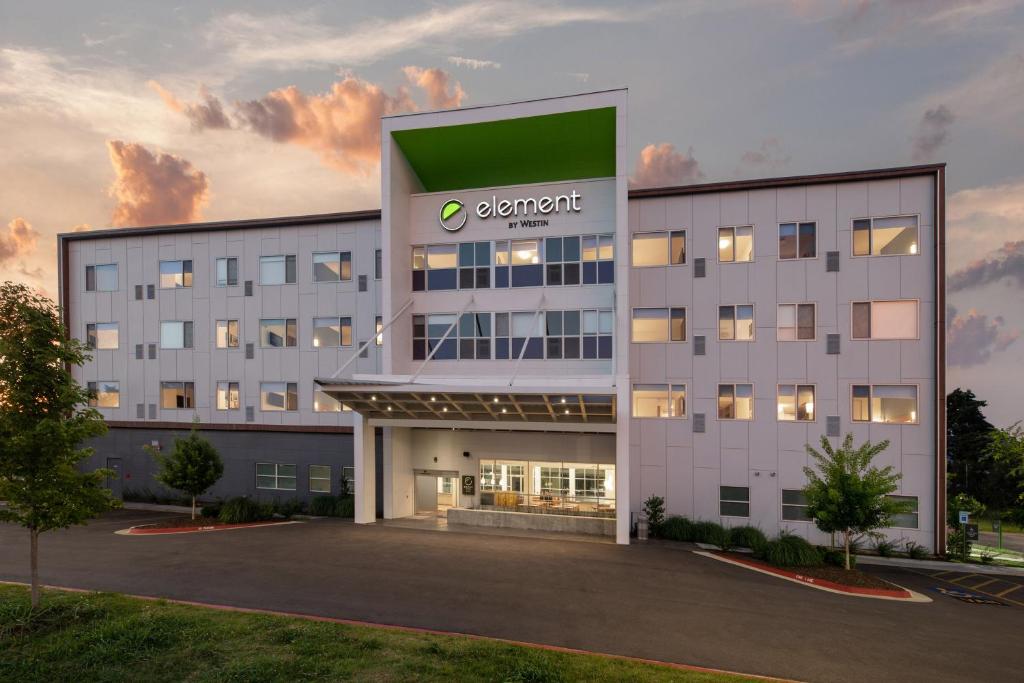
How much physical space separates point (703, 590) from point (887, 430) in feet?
39.4

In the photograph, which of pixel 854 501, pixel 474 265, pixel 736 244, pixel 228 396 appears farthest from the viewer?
pixel 228 396

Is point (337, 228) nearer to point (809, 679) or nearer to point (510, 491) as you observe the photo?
point (510, 491)

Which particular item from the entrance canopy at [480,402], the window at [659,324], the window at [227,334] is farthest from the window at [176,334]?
the window at [659,324]

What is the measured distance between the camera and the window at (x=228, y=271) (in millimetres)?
27312

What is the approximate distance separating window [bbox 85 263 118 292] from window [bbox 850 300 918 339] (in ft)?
122

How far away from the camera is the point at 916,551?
1969cm

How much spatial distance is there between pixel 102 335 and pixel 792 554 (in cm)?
3534

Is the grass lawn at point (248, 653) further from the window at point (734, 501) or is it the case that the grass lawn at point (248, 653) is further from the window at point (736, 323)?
the window at point (736, 323)

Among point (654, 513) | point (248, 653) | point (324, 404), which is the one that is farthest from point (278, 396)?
point (654, 513)

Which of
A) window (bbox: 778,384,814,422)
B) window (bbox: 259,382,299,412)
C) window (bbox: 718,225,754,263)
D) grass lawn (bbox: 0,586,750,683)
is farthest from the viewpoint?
window (bbox: 259,382,299,412)

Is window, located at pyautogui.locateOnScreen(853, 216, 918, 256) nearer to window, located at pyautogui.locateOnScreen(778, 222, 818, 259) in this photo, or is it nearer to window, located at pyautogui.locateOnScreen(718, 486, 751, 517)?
window, located at pyautogui.locateOnScreen(778, 222, 818, 259)

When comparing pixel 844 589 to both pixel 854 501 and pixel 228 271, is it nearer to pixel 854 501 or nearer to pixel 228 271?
pixel 854 501

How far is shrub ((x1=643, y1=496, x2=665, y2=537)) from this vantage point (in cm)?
2144

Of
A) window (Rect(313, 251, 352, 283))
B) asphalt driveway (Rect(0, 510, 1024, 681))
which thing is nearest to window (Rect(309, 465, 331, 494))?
asphalt driveway (Rect(0, 510, 1024, 681))
